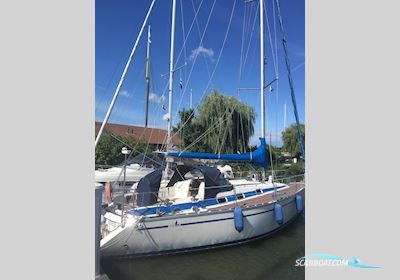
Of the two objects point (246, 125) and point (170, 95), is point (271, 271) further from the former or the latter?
point (246, 125)

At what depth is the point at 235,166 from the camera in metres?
15.8

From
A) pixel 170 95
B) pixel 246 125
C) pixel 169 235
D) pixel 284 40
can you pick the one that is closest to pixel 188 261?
pixel 169 235

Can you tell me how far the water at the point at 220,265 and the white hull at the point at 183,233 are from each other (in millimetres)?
165

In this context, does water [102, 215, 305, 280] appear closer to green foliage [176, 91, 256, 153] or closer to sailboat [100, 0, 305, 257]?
sailboat [100, 0, 305, 257]

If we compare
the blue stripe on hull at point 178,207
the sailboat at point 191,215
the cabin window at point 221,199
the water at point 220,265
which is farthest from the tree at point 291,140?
the blue stripe on hull at point 178,207

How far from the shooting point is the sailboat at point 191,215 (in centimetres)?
548

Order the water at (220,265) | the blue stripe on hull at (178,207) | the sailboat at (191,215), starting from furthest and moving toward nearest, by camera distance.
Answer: the blue stripe on hull at (178,207)
the sailboat at (191,215)
the water at (220,265)

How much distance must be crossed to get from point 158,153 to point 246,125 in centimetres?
1332

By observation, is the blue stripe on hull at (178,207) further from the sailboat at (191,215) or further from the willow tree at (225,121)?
the willow tree at (225,121)

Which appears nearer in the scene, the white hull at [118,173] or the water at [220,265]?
the water at [220,265]

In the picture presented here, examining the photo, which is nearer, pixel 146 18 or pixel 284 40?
pixel 146 18

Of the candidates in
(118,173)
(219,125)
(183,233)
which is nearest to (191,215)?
(183,233)

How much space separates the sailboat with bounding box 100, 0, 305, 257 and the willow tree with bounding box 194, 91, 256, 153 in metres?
11.0

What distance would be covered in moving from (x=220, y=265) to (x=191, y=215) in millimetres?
1131
